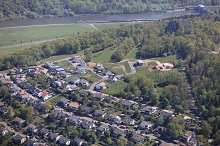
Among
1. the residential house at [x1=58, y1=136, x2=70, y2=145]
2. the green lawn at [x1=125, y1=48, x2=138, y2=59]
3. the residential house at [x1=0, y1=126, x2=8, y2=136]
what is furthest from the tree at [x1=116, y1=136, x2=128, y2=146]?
the green lawn at [x1=125, y1=48, x2=138, y2=59]

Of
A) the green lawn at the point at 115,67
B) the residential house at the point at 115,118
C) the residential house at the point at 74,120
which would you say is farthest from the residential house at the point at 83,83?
the residential house at the point at 115,118

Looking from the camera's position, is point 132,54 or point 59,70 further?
point 132,54

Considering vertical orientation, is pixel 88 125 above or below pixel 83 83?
below

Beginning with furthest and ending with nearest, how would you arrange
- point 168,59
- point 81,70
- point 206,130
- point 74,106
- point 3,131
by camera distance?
point 168,59 → point 81,70 → point 74,106 → point 3,131 → point 206,130

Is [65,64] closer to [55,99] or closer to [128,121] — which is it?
[55,99]

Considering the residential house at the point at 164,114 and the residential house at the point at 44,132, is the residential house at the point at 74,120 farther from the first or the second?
the residential house at the point at 164,114

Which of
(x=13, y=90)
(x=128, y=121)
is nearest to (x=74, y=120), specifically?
(x=128, y=121)
